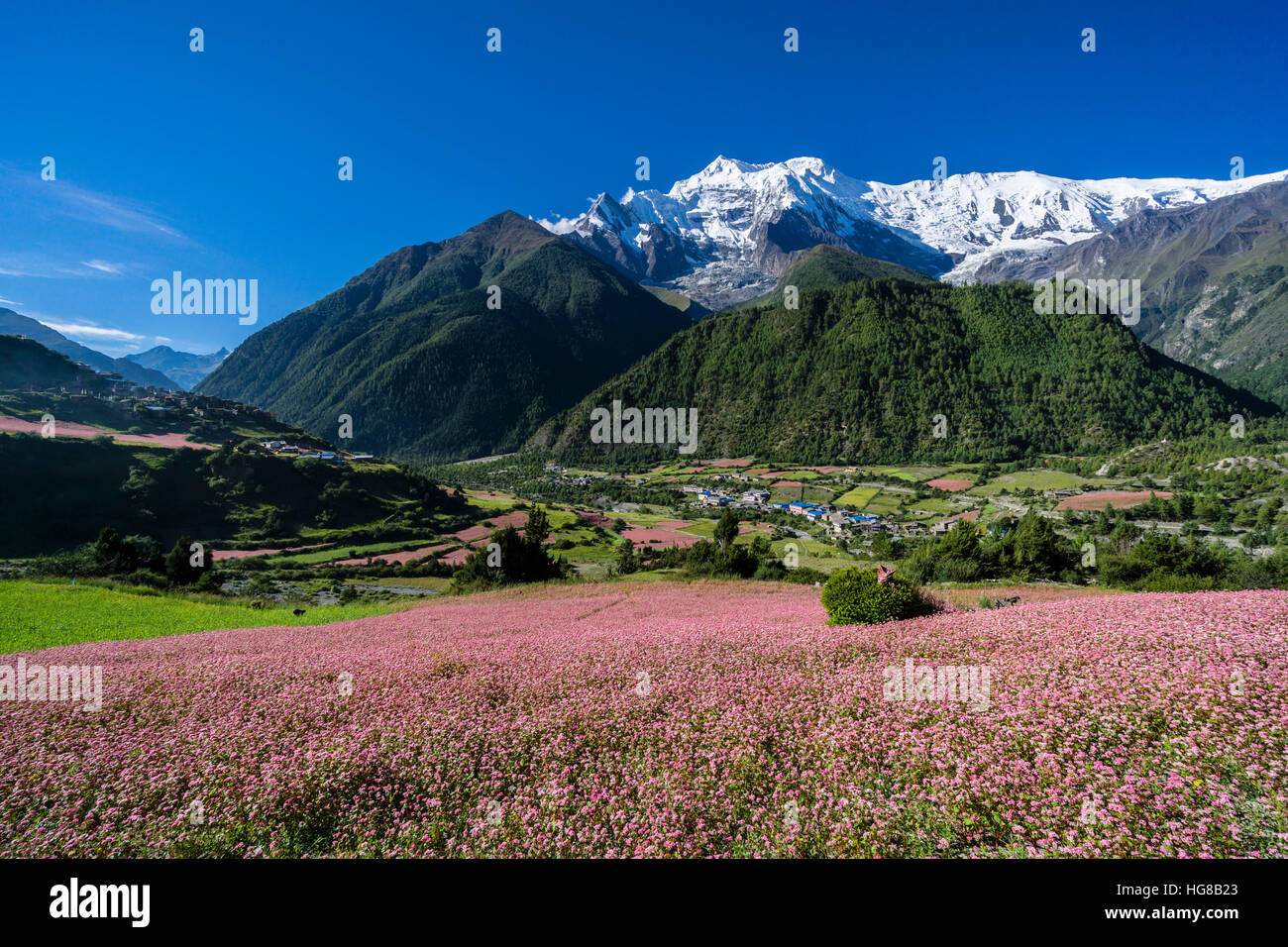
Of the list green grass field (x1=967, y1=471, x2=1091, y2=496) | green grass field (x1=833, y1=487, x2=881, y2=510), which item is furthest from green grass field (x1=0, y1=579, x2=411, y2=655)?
green grass field (x1=967, y1=471, x2=1091, y2=496)

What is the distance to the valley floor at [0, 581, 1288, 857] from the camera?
648 cm

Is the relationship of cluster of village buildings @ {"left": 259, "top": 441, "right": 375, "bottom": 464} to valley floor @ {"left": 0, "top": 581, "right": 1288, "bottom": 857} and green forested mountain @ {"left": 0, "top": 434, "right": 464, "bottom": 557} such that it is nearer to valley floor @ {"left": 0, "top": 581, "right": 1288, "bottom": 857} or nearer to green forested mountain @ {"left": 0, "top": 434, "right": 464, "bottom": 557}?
green forested mountain @ {"left": 0, "top": 434, "right": 464, "bottom": 557}

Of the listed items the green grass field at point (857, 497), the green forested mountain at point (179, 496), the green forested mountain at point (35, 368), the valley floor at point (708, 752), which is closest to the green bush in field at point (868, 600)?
the valley floor at point (708, 752)

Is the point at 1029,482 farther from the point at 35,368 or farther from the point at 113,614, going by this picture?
the point at 35,368

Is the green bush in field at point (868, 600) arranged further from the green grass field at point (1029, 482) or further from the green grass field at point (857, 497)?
the green grass field at point (1029, 482)

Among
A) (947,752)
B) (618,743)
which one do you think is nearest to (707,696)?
(618,743)

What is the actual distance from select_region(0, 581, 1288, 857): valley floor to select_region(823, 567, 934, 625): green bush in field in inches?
170

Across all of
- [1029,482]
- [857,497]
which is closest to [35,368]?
[857,497]

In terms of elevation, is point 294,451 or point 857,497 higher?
point 294,451

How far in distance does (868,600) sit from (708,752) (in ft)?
40.9

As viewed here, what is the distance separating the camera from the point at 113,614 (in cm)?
2736
